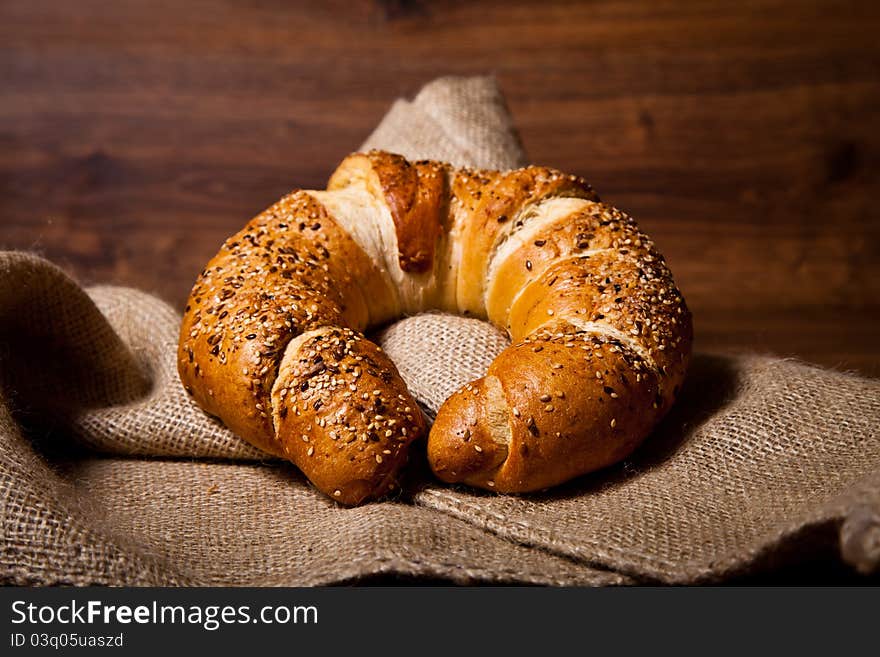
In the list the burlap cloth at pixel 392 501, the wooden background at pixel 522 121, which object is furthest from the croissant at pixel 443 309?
the wooden background at pixel 522 121

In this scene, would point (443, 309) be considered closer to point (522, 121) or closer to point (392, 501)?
point (392, 501)

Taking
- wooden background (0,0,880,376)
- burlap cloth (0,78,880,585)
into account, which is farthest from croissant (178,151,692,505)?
wooden background (0,0,880,376)

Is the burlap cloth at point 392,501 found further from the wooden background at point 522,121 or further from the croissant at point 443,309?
the wooden background at point 522,121

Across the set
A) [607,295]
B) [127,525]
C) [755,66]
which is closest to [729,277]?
[755,66]

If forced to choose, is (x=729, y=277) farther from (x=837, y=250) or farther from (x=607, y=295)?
(x=607, y=295)

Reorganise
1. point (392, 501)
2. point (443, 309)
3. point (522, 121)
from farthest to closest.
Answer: point (522, 121) → point (443, 309) → point (392, 501)

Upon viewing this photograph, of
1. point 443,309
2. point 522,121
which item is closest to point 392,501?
point 443,309
